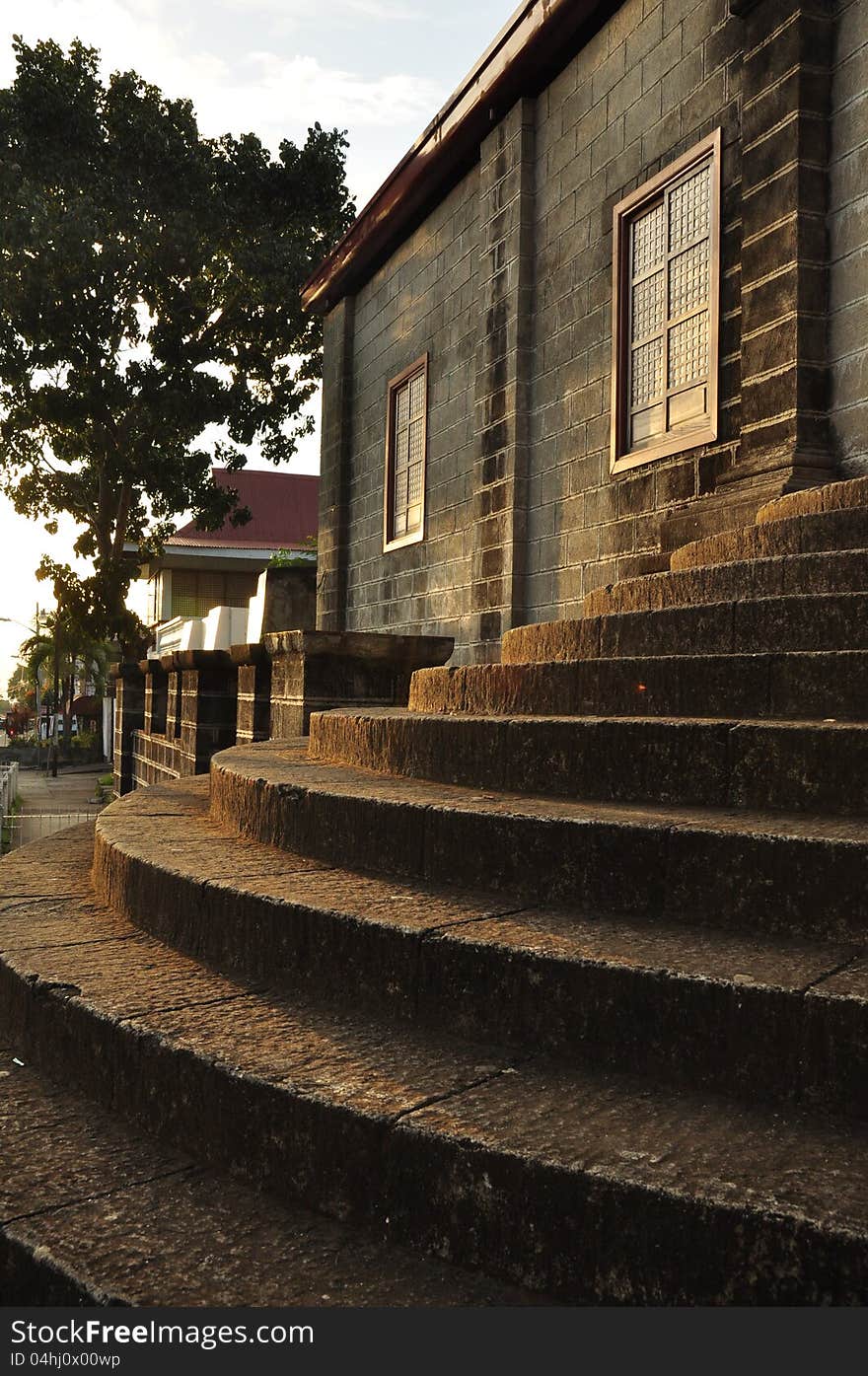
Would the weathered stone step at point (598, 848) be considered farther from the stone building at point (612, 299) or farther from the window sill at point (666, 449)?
the window sill at point (666, 449)

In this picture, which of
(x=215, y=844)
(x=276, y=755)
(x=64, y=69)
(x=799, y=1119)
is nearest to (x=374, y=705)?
(x=276, y=755)

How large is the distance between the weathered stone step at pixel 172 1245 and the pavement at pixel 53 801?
8488 millimetres

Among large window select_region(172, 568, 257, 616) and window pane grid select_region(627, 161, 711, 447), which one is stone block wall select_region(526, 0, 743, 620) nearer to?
window pane grid select_region(627, 161, 711, 447)

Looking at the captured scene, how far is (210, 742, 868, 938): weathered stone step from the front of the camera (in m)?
2.43

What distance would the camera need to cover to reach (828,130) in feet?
19.0

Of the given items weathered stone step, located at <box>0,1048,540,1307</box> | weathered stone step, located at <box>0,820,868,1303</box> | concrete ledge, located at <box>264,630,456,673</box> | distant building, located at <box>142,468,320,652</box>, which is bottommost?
weathered stone step, located at <box>0,1048,540,1307</box>

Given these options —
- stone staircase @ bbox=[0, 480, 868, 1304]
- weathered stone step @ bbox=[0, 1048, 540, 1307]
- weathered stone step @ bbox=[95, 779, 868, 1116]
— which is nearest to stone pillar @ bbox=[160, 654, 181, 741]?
stone staircase @ bbox=[0, 480, 868, 1304]

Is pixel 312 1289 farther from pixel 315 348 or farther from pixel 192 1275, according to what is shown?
pixel 315 348

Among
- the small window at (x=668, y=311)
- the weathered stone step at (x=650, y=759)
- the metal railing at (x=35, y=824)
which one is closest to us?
the weathered stone step at (x=650, y=759)

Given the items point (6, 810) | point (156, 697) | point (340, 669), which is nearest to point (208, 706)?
point (340, 669)

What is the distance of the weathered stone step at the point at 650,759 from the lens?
2832 mm

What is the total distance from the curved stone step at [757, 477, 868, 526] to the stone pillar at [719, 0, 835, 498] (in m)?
0.51

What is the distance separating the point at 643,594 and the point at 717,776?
207 centimetres

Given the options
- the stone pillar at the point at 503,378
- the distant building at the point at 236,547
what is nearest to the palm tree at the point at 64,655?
the distant building at the point at 236,547
